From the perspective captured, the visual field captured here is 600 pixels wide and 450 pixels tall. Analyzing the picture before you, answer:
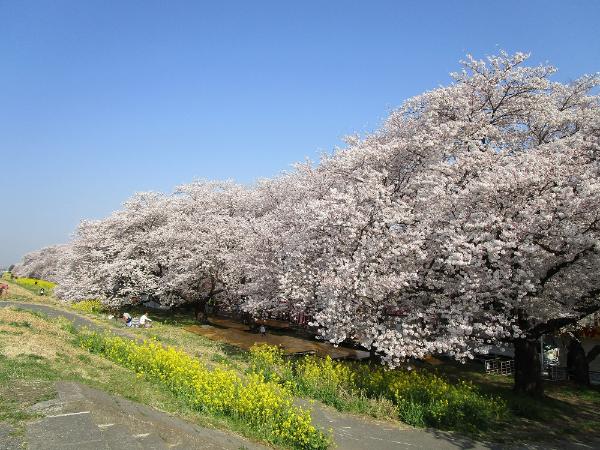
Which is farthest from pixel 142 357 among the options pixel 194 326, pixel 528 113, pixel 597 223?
pixel 528 113

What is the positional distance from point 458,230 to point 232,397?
901cm

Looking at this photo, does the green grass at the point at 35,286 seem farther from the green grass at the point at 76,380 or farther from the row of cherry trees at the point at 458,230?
the green grass at the point at 76,380

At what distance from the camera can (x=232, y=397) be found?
1070 cm

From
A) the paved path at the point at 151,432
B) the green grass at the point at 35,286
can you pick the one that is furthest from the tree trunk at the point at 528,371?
the green grass at the point at 35,286

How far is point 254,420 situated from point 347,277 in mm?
6287

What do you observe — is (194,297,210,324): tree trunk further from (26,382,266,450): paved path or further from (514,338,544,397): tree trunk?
(26,382,266,450): paved path

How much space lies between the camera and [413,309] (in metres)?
15.7

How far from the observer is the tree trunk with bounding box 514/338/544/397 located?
16672 mm

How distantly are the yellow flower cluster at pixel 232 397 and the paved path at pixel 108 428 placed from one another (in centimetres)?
91

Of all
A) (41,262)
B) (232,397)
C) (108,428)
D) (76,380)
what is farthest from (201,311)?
(41,262)

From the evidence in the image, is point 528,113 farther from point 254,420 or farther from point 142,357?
point 142,357

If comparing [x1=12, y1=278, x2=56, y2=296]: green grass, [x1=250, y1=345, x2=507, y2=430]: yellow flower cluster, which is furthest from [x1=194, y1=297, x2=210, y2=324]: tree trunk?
[x1=12, y1=278, x2=56, y2=296]: green grass

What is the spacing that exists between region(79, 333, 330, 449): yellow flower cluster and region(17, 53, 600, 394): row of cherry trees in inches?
189

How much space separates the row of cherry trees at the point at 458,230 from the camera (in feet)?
45.0
